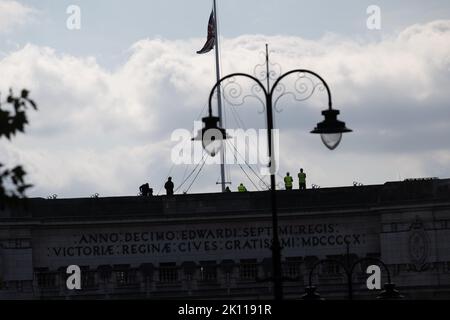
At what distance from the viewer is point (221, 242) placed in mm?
97688

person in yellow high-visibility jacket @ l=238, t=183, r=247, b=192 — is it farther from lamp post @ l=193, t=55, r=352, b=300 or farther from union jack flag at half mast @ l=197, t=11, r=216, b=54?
lamp post @ l=193, t=55, r=352, b=300

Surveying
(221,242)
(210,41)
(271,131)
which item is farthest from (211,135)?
(210,41)

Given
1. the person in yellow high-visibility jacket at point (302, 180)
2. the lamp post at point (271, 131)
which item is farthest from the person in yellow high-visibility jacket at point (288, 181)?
the lamp post at point (271, 131)

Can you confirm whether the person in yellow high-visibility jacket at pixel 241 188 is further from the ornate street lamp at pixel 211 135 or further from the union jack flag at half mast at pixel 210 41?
the ornate street lamp at pixel 211 135

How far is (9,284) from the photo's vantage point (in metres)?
94.8

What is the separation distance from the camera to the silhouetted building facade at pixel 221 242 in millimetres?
94812

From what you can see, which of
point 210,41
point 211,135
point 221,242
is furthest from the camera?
point 210,41

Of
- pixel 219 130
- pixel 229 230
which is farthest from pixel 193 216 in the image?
pixel 219 130

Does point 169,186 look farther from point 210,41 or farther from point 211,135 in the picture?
point 211,135

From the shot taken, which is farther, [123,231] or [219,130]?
[123,231]

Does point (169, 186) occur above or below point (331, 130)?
above

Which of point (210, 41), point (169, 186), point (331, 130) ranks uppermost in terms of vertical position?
point (210, 41)
